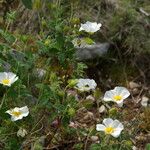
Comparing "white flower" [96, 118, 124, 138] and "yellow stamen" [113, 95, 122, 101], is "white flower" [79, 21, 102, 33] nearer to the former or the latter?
"yellow stamen" [113, 95, 122, 101]

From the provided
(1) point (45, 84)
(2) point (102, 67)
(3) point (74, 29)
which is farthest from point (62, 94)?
(2) point (102, 67)

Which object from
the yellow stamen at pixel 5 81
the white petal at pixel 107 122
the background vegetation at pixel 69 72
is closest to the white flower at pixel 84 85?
the background vegetation at pixel 69 72

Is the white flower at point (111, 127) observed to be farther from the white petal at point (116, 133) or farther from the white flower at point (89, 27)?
the white flower at point (89, 27)

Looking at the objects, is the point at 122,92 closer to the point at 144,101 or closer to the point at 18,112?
the point at 18,112

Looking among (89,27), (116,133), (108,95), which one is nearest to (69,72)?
(89,27)

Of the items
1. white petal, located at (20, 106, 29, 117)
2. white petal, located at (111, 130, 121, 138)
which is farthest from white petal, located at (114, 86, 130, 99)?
white petal, located at (20, 106, 29, 117)
